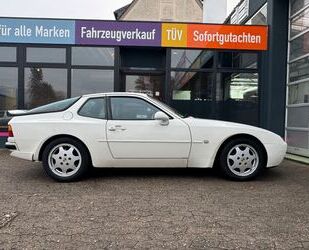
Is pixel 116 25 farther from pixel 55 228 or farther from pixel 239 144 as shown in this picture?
pixel 55 228

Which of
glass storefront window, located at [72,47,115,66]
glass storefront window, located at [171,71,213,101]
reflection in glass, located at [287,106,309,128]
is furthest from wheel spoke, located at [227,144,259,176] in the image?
glass storefront window, located at [72,47,115,66]

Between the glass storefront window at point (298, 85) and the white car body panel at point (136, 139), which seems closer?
the white car body panel at point (136, 139)

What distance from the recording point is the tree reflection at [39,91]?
10719 mm

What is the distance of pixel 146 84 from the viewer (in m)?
11.2

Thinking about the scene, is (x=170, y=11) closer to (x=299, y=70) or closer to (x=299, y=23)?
(x=299, y=23)

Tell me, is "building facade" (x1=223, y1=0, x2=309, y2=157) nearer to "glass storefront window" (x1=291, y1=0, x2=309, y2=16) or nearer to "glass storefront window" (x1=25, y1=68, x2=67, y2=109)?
"glass storefront window" (x1=291, y1=0, x2=309, y2=16)

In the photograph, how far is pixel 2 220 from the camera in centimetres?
410

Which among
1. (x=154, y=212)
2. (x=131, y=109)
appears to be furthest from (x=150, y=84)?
(x=154, y=212)

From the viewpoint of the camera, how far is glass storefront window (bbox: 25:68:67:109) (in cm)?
1072

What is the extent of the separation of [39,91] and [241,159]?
6491 millimetres

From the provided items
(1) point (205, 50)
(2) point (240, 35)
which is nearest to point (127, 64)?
(1) point (205, 50)

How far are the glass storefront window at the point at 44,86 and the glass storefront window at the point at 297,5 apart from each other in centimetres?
603

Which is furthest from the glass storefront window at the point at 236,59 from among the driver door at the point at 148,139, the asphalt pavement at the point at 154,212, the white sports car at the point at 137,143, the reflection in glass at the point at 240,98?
the driver door at the point at 148,139

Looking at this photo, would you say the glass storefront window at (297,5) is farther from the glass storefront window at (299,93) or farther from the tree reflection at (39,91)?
the tree reflection at (39,91)
